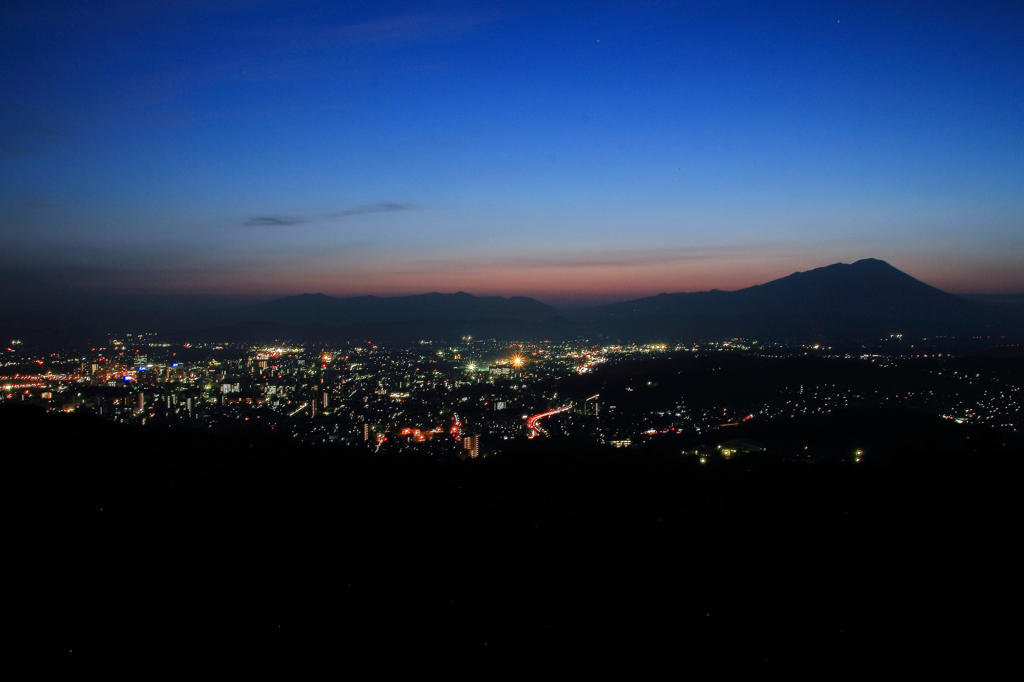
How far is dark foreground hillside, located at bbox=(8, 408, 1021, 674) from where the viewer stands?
15.1ft

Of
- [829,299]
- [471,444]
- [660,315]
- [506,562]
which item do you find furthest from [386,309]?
[506,562]

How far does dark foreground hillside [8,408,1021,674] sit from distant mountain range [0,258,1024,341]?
54.9 meters

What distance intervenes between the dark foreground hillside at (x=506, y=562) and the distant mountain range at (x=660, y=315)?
180 ft

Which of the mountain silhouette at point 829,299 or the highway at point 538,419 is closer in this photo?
the highway at point 538,419

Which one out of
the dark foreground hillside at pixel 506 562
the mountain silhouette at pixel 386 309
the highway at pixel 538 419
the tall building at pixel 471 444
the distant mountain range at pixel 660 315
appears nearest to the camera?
the dark foreground hillside at pixel 506 562

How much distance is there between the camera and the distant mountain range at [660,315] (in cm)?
6750

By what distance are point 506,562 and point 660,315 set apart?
88.5m

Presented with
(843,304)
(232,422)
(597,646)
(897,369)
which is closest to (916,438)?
(897,369)

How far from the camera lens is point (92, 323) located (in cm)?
5856

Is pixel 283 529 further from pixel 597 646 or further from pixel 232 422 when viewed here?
pixel 232 422

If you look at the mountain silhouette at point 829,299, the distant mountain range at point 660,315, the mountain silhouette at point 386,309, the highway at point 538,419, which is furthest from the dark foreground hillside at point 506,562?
the mountain silhouette at point 829,299

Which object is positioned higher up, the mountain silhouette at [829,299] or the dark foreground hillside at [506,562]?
the mountain silhouette at [829,299]

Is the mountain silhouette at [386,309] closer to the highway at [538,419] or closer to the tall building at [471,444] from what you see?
the highway at [538,419]

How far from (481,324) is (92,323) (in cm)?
4707
